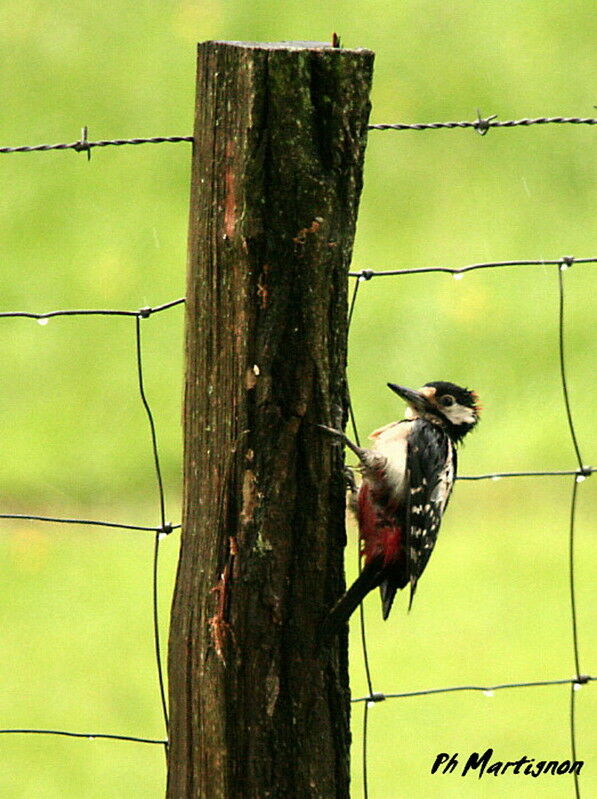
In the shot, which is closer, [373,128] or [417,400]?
[373,128]

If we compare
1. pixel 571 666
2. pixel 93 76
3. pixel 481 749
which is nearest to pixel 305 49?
pixel 481 749

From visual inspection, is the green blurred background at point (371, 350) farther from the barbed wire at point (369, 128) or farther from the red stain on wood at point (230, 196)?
Result: the red stain on wood at point (230, 196)

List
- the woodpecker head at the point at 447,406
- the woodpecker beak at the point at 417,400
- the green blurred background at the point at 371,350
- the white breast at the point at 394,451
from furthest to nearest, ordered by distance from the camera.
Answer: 1. the green blurred background at the point at 371,350
2. the woodpecker head at the point at 447,406
3. the woodpecker beak at the point at 417,400
4. the white breast at the point at 394,451

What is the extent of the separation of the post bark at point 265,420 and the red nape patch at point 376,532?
3.64 feet

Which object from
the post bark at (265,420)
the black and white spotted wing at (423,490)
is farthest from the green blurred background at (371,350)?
the post bark at (265,420)

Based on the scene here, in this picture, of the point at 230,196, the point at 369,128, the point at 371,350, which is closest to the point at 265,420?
the point at 230,196

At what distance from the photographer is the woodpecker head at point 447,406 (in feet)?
16.4

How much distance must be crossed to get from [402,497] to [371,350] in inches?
237

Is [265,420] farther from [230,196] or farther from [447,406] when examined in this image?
[447,406]

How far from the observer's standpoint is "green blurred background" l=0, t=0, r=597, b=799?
6715 millimetres

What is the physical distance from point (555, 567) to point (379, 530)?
4.08m

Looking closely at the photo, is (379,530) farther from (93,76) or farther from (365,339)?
(93,76)

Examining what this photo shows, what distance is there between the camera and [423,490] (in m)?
4.46

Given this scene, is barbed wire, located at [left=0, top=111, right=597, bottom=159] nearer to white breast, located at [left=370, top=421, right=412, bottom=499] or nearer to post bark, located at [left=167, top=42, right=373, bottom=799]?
post bark, located at [left=167, top=42, right=373, bottom=799]
